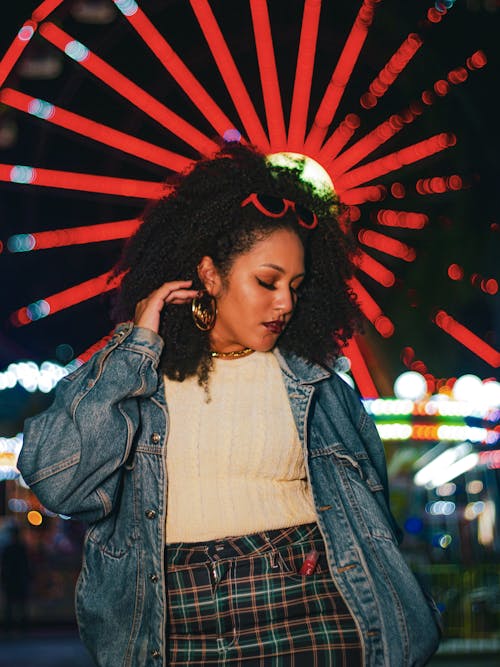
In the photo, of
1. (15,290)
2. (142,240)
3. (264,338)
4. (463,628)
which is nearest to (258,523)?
(264,338)

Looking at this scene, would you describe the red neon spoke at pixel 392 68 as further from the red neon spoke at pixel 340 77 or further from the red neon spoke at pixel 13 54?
the red neon spoke at pixel 13 54

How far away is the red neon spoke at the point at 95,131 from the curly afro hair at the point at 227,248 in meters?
7.43

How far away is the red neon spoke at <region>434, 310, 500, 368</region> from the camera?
13.4m

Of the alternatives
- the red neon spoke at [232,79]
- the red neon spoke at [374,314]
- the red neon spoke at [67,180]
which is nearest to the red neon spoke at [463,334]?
the red neon spoke at [374,314]

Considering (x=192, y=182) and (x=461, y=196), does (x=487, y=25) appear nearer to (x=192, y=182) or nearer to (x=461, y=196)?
(x=461, y=196)

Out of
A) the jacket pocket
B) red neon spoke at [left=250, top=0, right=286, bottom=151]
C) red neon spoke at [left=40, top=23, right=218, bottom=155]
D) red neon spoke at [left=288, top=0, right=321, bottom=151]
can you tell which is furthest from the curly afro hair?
red neon spoke at [left=288, top=0, right=321, bottom=151]

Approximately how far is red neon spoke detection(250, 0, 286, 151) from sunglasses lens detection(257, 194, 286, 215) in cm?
778

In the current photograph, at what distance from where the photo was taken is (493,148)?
1273 cm

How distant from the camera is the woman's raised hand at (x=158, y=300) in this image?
10.1 ft

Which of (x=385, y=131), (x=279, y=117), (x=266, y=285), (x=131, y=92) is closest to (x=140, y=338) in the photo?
(x=266, y=285)

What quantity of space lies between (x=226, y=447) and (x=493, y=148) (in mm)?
10389

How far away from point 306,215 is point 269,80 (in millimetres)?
8170

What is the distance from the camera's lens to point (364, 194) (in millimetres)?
11727

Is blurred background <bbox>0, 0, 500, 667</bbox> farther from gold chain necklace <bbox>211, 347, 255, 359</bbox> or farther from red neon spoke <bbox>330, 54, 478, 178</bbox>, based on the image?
gold chain necklace <bbox>211, 347, 255, 359</bbox>
